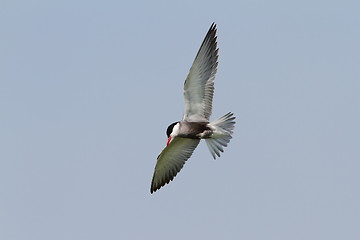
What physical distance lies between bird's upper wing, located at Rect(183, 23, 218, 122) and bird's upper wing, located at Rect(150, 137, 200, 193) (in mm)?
905

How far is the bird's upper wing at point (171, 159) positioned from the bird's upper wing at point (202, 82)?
905mm

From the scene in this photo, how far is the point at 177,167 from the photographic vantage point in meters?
20.0

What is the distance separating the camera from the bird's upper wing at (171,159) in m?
19.6

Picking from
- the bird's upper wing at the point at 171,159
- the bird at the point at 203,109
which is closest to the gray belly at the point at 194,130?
the bird at the point at 203,109

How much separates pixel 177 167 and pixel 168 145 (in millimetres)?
787

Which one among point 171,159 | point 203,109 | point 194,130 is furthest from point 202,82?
point 171,159

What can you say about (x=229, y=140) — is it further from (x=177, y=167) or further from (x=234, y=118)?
(x=177, y=167)

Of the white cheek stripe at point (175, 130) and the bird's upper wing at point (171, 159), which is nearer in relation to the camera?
the white cheek stripe at point (175, 130)

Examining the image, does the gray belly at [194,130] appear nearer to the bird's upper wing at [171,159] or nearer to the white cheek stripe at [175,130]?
the white cheek stripe at [175,130]

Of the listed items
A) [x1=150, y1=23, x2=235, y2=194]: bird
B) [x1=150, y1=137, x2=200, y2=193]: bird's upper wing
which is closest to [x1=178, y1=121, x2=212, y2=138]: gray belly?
[x1=150, y1=23, x2=235, y2=194]: bird

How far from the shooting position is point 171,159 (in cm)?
1992

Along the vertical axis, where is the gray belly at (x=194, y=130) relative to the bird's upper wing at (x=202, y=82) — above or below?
below

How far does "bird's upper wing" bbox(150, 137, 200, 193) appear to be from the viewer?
19625 millimetres

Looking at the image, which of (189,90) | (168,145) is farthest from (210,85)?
(168,145)
